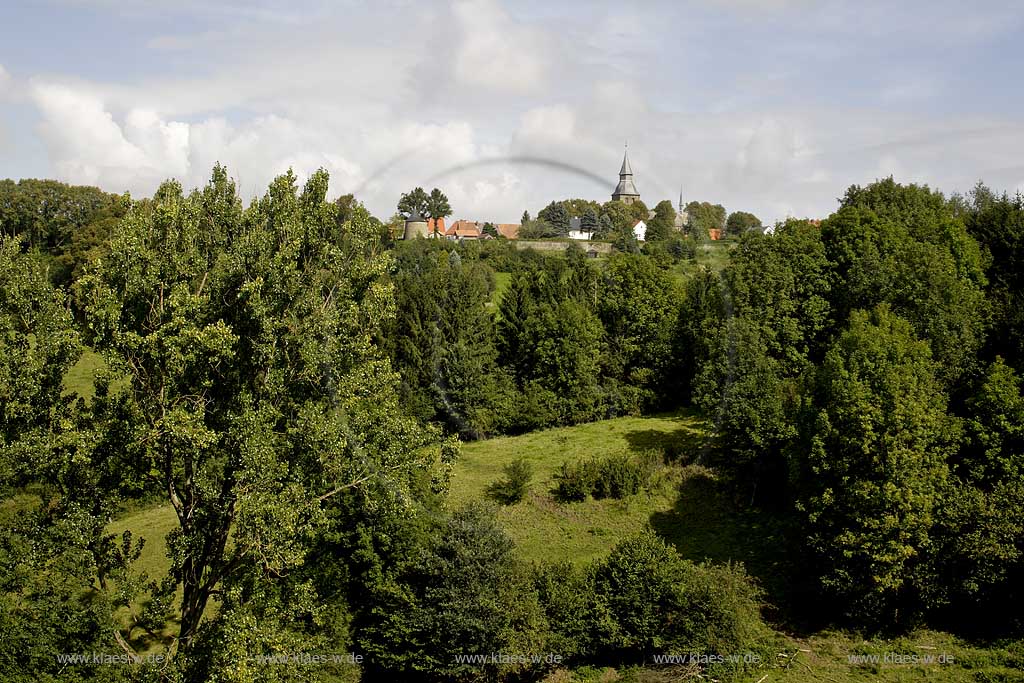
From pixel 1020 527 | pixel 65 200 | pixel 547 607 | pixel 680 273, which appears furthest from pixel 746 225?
pixel 65 200

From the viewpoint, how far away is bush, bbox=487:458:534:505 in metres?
35.5

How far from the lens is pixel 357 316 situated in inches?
802

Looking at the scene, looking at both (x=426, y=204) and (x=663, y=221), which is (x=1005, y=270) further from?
(x=426, y=204)

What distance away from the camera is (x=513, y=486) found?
1404 inches

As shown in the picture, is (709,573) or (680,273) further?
(680,273)

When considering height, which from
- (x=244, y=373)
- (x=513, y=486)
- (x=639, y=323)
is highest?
(x=639, y=323)

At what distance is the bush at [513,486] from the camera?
117ft

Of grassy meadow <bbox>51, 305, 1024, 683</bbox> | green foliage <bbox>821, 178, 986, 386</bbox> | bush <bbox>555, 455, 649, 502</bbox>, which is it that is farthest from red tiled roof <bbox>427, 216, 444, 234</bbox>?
bush <bbox>555, 455, 649, 502</bbox>

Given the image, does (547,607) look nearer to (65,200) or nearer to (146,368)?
(146,368)

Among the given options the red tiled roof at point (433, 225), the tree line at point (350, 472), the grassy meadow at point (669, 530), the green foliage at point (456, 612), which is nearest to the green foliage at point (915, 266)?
the tree line at point (350, 472)

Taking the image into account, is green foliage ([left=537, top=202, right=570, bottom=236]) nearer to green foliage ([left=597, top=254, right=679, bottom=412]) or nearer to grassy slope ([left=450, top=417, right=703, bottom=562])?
green foliage ([left=597, top=254, right=679, bottom=412])

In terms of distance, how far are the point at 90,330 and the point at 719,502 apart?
26049 mm

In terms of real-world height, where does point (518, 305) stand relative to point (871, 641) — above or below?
above

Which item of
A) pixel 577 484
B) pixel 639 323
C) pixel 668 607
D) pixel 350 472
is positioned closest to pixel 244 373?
pixel 350 472
